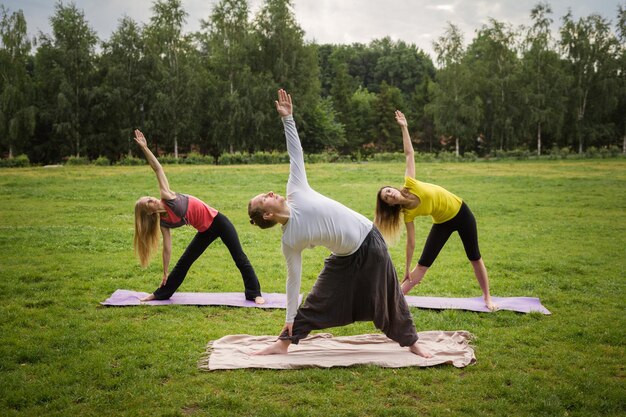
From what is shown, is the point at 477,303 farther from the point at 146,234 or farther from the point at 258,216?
the point at 146,234

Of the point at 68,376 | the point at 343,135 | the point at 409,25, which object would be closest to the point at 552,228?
the point at 68,376

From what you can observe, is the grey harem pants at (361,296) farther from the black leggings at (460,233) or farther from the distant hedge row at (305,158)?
the distant hedge row at (305,158)

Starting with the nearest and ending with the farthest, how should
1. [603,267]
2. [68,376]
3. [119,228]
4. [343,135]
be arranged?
[68,376], [603,267], [119,228], [343,135]

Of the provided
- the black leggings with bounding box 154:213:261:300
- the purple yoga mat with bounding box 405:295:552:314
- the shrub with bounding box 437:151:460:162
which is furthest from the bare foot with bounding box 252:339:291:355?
the shrub with bounding box 437:151:460:162

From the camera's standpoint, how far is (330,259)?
213 inches

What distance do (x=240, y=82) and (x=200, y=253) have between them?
36.0 metres

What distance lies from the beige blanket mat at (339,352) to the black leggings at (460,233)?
4.48 ft

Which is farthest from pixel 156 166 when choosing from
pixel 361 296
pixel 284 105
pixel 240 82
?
pixel 240 82

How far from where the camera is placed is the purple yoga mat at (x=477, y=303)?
7.26 metres

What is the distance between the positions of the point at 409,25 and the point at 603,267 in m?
67.5

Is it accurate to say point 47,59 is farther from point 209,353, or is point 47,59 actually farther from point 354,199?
point 209,353

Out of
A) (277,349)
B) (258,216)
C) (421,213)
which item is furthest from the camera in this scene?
(421,213)

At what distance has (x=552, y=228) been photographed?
45.7 ft

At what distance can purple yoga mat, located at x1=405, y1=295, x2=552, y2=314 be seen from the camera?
7.26m
